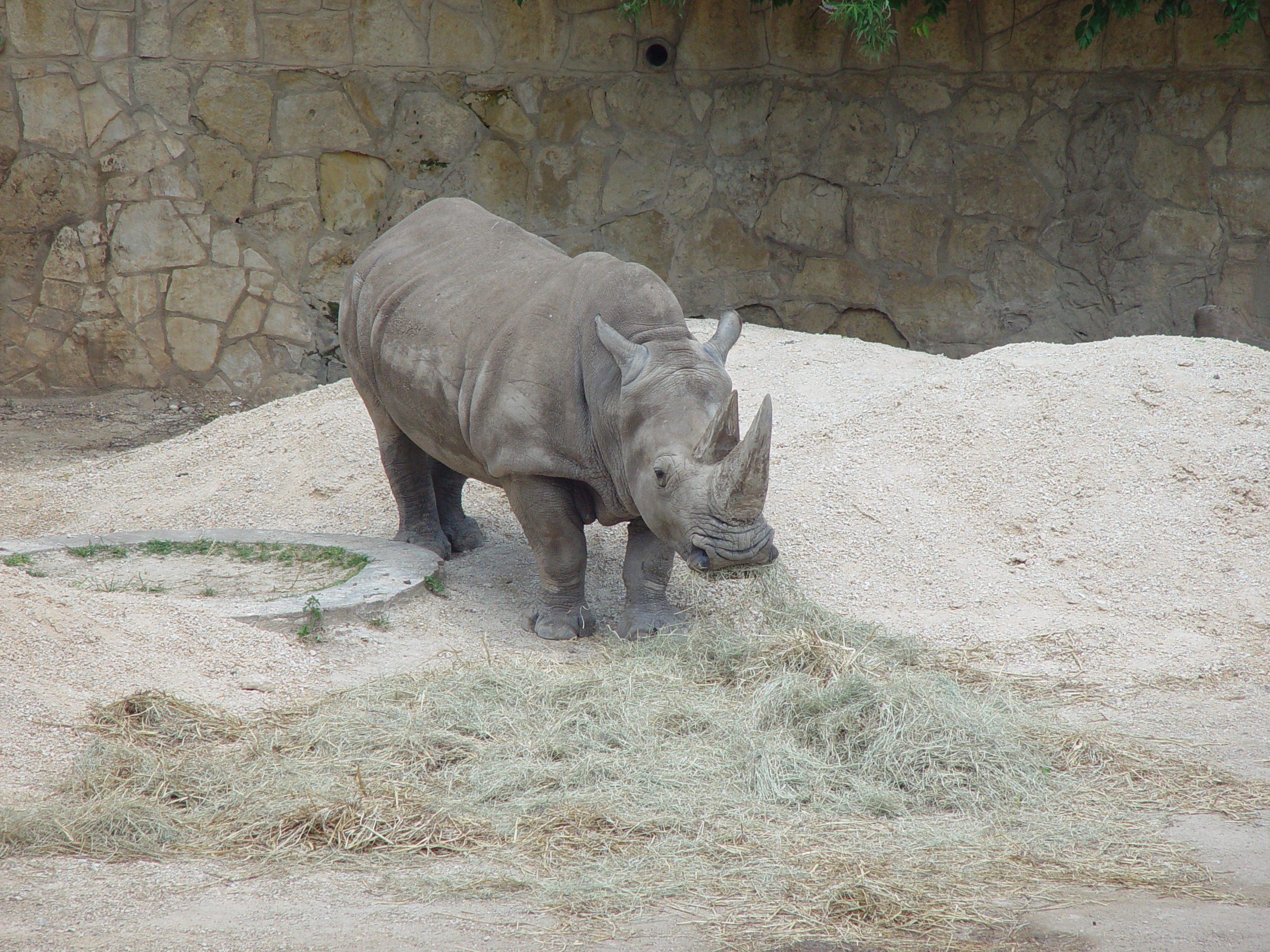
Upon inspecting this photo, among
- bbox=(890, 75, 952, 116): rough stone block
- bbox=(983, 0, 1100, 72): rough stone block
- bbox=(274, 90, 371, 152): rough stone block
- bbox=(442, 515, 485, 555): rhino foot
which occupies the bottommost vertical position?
bbox=(442, 515, 485, 555): rhino foot

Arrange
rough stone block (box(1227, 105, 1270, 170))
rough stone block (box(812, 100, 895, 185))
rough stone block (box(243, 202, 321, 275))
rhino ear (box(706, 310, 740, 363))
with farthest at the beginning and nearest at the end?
1. rough stone block (box(812, 100, 895, 185))
2. rough stone block (box(243, 202, 321, 275))
3. rough stone block (box(1227, 105, 1270, 170))
4. rhino ear (box(706, 310, 740, 363))

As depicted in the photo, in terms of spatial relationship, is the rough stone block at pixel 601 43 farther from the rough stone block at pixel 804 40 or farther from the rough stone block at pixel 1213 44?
the rough stone block at pixel 1213 44

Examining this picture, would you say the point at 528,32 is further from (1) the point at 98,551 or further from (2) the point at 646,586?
(2) the point at 646,586

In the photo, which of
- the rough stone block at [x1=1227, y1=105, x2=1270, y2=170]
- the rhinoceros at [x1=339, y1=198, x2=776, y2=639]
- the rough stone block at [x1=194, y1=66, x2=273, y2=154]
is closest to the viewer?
the rhinoceros at [x1=339, y1=198, x2=776, y2=639]

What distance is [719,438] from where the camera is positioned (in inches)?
174

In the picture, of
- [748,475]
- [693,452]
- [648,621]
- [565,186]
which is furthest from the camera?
[565,186]

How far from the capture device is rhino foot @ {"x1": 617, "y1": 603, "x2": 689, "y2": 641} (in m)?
5.13

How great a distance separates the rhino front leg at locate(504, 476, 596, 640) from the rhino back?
10cm

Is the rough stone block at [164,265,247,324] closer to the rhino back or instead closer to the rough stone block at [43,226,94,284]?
the rough stone block at [43,226,94,284]

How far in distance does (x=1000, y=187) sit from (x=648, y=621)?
5.85 m

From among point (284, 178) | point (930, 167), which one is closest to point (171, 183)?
point (284, 178)

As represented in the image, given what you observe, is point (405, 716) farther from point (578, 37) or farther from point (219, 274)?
point (578, 37)

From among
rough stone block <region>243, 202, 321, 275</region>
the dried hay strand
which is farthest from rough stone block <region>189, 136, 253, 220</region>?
the dried hay strand

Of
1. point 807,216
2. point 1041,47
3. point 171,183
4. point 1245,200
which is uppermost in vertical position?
point 1041,47
